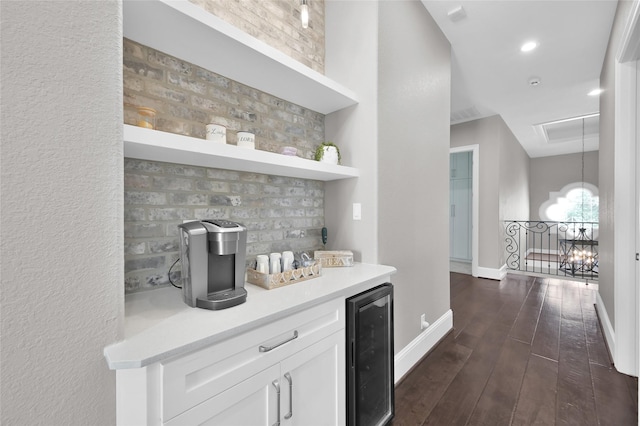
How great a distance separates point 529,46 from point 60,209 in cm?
393

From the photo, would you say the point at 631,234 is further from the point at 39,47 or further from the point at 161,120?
the point at 39,47

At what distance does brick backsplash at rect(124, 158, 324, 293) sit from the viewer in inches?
48.9

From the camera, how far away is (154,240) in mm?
1299

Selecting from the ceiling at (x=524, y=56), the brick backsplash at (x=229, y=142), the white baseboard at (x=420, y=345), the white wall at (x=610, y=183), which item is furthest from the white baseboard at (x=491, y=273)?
the brick backsplash at (x=229, y=142)

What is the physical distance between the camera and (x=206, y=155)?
1.18m

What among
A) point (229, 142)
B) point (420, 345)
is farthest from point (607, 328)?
point (229, 142)

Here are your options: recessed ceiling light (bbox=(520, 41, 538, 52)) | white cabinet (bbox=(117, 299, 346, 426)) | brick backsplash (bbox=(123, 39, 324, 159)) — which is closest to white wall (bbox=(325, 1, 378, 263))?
brick backsplash (bbox=(123, 39, 324, 159))

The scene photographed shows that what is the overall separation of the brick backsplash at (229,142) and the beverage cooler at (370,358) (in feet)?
2.17

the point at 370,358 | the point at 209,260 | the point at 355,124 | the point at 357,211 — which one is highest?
the point at 355,124

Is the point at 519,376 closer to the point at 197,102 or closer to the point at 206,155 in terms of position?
the point at 206,155

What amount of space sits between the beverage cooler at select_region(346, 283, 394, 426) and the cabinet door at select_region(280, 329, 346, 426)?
Answer: 53mm

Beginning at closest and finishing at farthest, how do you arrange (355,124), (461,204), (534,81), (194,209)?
(194,209) → (355,124) → (534,81) → (461,204)

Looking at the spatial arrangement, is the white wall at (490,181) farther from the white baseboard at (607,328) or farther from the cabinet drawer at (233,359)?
the cabinet drawer at (233,359)

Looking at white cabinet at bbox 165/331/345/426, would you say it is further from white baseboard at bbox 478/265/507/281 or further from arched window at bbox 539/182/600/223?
arched window at bbox 539/182/600/223
